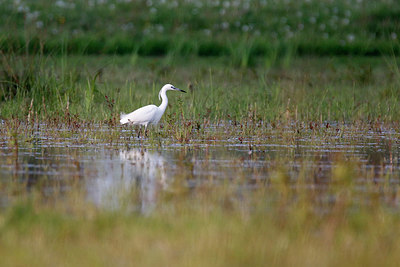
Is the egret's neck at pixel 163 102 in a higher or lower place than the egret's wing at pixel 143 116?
higher

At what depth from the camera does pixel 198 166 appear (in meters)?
7.31

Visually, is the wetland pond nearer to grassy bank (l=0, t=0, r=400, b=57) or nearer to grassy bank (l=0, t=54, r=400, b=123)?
grassy bank (l=0, t=54, r=400, b=123)

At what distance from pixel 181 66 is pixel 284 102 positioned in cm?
790

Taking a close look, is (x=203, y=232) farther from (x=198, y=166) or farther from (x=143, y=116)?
(x=143, y=116)

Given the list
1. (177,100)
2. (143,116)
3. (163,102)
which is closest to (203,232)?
(143,116)

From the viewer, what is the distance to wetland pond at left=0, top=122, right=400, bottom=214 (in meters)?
5.91

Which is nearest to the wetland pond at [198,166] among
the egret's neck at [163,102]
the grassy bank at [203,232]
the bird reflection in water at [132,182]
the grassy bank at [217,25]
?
the bird reflection in water at [132,182]

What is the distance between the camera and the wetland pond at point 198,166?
19.4 feet

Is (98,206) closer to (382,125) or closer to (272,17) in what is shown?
(382,125)

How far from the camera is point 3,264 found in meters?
4.00

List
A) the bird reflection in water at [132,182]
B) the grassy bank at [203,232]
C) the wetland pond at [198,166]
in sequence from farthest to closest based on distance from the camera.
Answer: the wetland pond at [198,166] < the bird reflection in water at [132,182] < the grassy bank at [203,232]

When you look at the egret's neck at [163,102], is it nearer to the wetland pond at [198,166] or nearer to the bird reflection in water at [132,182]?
the wetland pond at [198,166]

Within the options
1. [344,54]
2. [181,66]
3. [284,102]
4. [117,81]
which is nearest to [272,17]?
[344,54]

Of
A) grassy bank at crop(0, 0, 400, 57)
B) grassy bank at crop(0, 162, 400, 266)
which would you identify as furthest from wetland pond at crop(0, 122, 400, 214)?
grassy bank at crop(0, 0, 400, 57)
